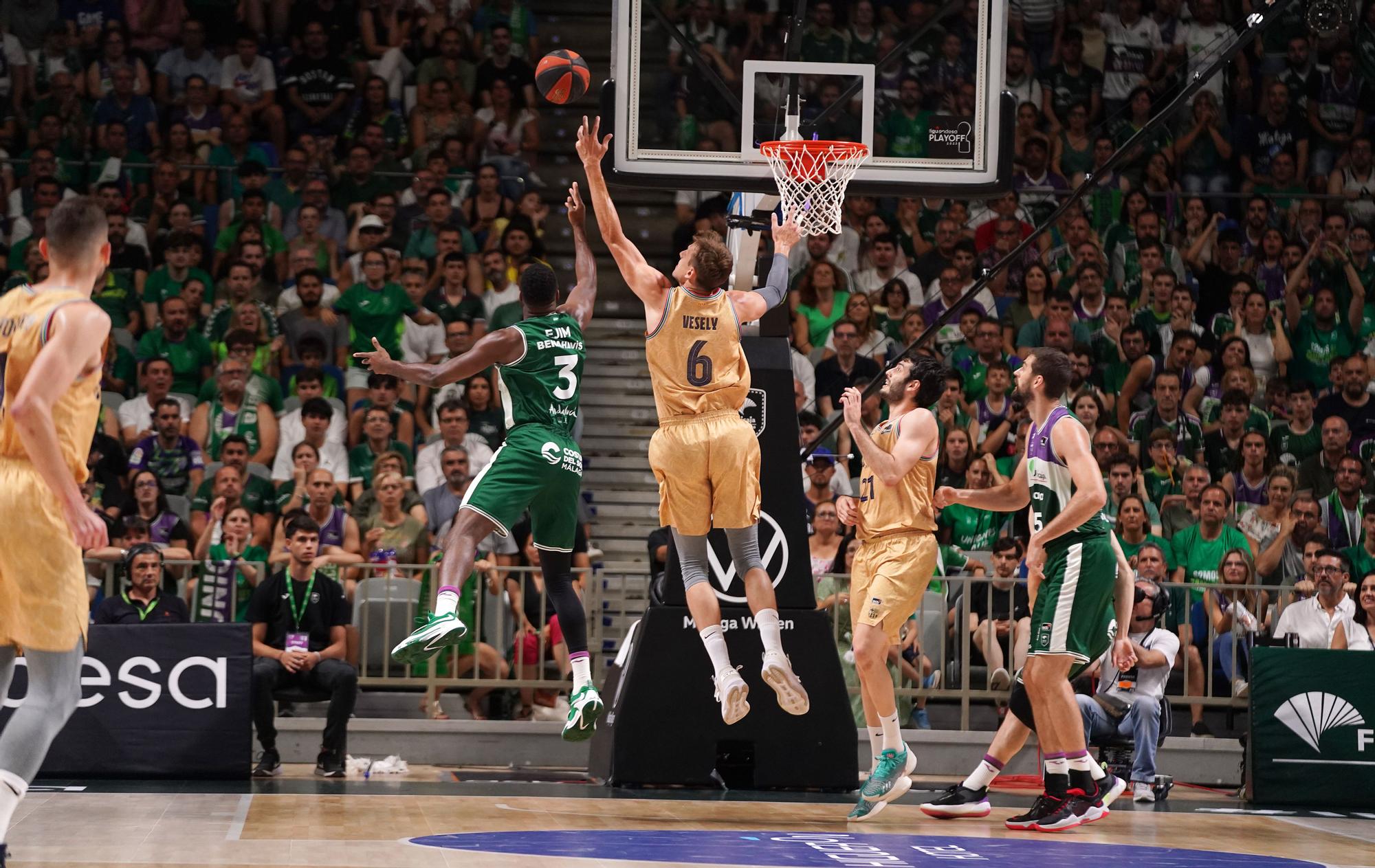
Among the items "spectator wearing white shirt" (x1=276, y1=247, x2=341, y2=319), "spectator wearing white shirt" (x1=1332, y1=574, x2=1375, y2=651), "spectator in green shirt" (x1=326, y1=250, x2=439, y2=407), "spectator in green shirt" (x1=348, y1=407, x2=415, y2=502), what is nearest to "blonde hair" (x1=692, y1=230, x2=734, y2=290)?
"spectator in green shirt" (x1=348, y1=407, x2=415, y2=502)

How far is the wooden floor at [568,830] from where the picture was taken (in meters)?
7.13

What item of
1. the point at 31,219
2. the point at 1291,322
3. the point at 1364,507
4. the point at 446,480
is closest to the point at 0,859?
the point at 446,480

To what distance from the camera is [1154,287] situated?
1542cm

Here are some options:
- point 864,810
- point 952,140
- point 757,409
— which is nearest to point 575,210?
point 757,409

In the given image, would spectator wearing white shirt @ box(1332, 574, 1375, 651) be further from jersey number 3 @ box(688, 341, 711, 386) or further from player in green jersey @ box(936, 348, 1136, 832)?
jersey number 3 @ box(688, 341, 711, 386)

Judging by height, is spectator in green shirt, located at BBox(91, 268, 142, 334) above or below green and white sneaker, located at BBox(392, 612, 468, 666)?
above

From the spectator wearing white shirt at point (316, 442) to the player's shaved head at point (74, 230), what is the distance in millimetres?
6975

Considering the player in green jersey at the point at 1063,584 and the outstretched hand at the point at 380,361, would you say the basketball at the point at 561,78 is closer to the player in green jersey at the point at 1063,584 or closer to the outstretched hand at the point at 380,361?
the outstretched hand at the point at 380,361

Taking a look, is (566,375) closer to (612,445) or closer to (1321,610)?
(1321,610)

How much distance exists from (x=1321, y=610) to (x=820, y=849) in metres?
5.99

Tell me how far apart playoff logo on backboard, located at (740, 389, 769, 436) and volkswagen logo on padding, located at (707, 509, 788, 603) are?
541 mm

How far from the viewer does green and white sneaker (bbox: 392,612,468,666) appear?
7770 mm

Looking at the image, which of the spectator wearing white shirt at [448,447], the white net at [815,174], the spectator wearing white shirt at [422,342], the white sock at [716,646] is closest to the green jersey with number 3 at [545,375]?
the white sock at [716,646]

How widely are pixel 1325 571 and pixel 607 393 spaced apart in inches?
258
